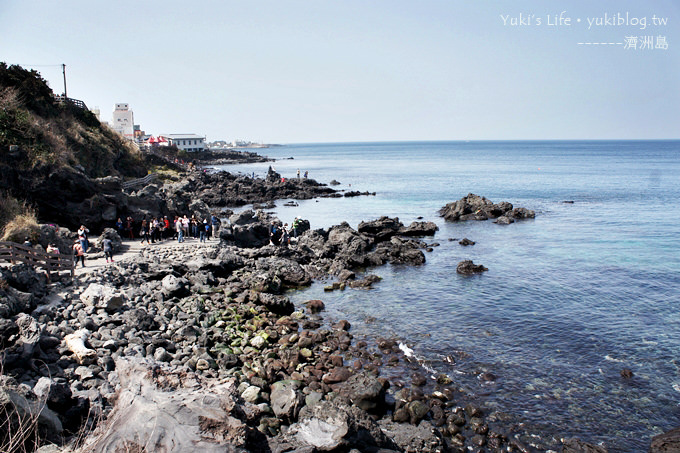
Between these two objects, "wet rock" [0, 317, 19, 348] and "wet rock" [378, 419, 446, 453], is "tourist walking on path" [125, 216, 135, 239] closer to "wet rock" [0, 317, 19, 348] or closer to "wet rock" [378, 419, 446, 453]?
"wet rock" [0, 317, 19, 348]

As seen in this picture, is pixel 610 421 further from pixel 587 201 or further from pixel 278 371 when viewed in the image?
pixel 587 201

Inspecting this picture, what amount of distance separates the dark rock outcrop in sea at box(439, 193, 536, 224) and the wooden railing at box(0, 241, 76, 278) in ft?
132

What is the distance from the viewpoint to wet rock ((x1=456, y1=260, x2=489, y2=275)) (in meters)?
29.7

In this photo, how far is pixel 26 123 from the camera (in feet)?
111

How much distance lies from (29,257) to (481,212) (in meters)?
44.5

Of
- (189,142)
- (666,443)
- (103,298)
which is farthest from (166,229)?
(189,142)

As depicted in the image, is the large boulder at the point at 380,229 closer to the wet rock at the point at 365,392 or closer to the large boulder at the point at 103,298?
the large boulder at the point at 103,298

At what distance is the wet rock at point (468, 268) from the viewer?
97.4 ft

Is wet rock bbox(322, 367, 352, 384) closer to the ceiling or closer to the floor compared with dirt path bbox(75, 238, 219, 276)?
closer to the floor

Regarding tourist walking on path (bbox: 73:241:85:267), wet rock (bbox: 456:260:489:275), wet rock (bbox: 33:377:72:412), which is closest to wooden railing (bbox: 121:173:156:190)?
tourist walking on path (bbox: 73:241:85:267)

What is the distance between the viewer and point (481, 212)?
52062mm

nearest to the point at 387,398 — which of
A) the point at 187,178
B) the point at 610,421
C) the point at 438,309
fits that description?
the point at 610,421

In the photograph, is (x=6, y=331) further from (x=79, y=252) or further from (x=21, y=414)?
(x=79, y=252)

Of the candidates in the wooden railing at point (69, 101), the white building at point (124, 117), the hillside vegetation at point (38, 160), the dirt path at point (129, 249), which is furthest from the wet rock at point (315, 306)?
the white building at point (124, 117)
